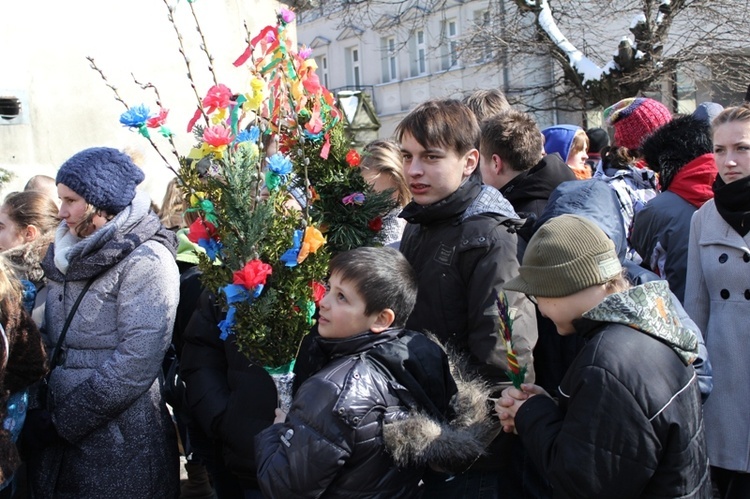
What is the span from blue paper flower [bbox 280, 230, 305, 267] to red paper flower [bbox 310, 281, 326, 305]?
11 centimetres

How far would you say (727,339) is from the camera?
119 inches

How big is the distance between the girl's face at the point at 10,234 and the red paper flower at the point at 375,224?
2187 mm

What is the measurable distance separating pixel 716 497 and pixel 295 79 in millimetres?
3288

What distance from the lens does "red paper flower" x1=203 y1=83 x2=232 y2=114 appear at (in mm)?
2607

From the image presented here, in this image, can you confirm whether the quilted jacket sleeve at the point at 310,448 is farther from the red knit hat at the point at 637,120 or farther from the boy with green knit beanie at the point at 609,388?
the red knit hat at the point at 637,120

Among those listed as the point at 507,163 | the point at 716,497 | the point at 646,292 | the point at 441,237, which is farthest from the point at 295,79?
the point at 716,497

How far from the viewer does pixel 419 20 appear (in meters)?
18.1

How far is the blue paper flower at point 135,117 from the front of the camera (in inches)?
105

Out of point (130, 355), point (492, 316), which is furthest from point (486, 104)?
point (130, 355)

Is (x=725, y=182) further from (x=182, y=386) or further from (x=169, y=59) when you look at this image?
(x=169, y=59)

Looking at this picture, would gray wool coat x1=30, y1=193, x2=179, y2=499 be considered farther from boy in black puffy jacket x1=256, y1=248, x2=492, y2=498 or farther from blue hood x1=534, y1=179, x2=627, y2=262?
blue hood x1=534, y1=179, x2=627, y2=262

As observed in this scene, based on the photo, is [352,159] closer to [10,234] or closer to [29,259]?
[29,259]

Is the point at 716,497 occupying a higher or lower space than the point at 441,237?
lower

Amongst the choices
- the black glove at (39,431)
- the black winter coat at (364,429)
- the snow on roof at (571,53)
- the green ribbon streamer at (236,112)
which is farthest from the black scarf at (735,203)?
the snow on roof at (571,53)
